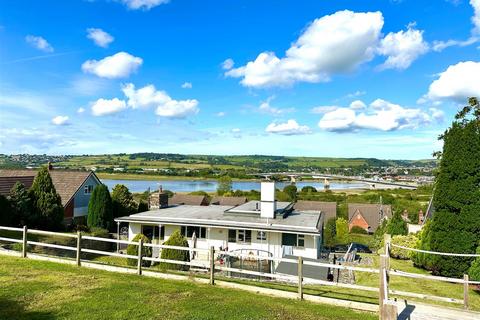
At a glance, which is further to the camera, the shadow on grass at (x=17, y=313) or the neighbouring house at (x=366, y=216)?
the neighbouring house at (x=366, y=216)

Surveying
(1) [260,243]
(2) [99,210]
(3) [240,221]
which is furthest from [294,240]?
(2) [99,210]

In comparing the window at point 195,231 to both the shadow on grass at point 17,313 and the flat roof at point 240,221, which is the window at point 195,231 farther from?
the shadow on grass at point 17,313

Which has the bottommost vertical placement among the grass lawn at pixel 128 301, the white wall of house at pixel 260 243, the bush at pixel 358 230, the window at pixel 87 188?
the bush at pixel 358 230

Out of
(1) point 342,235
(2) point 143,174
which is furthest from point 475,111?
(2) point 143,174

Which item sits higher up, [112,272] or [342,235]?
[112,272]

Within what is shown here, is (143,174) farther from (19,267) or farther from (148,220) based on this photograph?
(19,267)

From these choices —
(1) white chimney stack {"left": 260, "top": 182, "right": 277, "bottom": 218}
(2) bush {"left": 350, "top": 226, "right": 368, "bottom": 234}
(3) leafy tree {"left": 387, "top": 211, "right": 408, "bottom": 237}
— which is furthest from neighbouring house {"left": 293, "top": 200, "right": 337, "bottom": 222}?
(1) white chimney stack {"left": 260, "top": 182, "right": 277, "bottom": 218}

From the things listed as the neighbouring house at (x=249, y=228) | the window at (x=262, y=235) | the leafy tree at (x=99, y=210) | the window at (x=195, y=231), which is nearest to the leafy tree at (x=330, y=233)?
the neighbouring house at (x=249, y=228)
